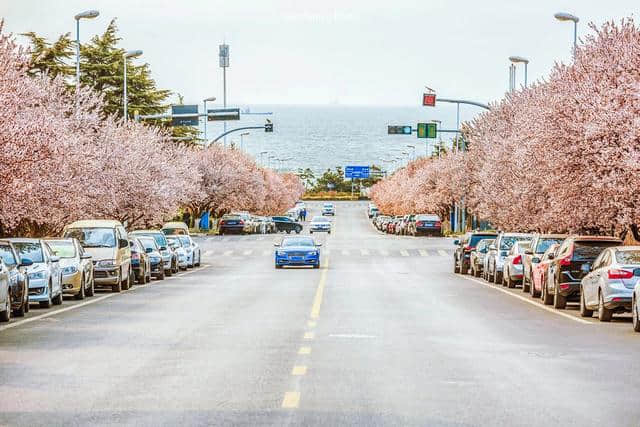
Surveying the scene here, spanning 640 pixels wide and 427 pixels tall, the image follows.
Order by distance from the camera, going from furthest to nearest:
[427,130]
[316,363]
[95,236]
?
[427,130], [95,236], [316,363]

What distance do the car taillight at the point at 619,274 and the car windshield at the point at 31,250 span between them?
12.3 metres

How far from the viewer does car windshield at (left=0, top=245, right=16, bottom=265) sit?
25.5 metres

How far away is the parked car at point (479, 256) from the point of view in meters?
47.2

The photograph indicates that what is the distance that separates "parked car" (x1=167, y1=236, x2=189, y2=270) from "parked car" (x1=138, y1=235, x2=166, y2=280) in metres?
6.28

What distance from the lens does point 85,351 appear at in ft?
58.9

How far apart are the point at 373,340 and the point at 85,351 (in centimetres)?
439

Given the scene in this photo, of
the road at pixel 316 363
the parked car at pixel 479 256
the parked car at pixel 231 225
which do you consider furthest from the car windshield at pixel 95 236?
the parked car at pixel 231 225

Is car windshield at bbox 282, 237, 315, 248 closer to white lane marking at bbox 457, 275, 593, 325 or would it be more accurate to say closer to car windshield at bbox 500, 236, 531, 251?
white lane marking at bbox 457, 275, 593, 325

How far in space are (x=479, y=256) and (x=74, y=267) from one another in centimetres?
1936

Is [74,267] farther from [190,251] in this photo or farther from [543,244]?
[190,251]

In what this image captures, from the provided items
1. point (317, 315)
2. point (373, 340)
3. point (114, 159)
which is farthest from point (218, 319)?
point (114, 159)

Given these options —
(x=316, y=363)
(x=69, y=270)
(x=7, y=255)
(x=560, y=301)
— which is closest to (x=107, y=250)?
(x=69, y=270)

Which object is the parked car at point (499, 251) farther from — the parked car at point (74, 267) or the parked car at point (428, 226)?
the parked car at point (428, 226)

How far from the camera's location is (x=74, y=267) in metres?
32.1
